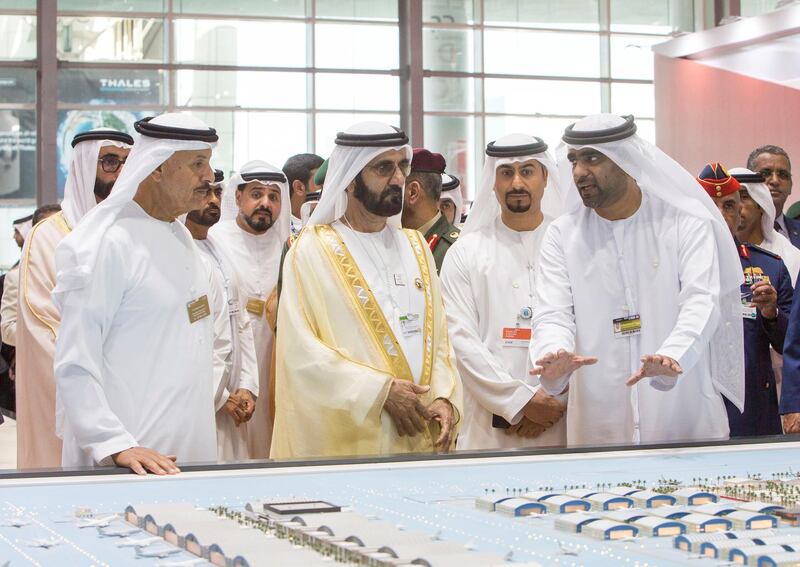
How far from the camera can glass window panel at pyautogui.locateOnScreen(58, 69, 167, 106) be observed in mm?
13922

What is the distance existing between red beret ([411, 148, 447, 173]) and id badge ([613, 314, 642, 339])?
200 cm

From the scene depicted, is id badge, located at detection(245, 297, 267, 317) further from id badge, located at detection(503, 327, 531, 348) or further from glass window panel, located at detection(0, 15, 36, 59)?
glass window panel, located at detection(0, 15, 36, 59)

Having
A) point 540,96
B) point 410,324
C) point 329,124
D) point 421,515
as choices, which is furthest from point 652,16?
point 421,515

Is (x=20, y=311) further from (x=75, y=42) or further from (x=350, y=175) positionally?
(x=75, y=42)

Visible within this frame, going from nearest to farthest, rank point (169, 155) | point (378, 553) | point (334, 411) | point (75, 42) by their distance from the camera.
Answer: point (378, 553) < point (169, 155) < point (334, 411) < point (75, 42)

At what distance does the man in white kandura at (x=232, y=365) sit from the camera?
521cm

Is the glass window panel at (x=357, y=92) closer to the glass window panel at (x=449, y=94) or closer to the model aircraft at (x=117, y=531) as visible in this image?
the glass window panel at (x=449, y=94)

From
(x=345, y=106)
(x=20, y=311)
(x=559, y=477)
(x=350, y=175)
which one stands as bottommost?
(x=559, y=477)

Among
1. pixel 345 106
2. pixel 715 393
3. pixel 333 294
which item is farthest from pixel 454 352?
pixel 345 106

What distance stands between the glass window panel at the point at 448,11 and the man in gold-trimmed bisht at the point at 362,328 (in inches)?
436

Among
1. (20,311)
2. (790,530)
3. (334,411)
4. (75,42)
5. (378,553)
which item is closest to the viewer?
(378,553)

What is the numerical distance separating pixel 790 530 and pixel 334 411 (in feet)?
6.64

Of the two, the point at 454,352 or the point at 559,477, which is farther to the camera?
the point at 454,352

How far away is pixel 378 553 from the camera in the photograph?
6.40 feet
